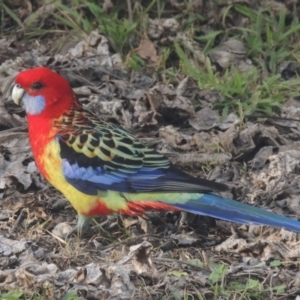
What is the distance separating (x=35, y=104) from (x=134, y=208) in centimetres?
86

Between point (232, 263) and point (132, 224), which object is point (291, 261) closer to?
point (232, 263)

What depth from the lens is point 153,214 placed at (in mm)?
5801

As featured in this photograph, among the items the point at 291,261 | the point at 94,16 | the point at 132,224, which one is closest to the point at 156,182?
the point at 132,224

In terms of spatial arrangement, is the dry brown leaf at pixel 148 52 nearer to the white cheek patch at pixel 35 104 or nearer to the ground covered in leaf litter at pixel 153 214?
the ground covered in leaf litter at pixel 153 214

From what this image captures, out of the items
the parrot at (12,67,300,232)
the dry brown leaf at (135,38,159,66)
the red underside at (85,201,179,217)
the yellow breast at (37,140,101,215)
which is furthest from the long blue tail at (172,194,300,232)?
the dry brown leaf at (135,38,159,66)

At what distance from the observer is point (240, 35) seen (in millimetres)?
7805

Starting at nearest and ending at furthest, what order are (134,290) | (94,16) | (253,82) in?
1. (134,290)
2. (253,82)
3. (94,16)

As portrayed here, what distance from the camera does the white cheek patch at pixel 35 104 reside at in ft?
18.6

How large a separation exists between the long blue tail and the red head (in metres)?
0.94

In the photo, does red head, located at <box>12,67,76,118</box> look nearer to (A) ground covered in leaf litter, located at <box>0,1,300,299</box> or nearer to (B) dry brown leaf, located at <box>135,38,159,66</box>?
(A) ground covered in leaf litter, located at <box>0,1,300,299</box>

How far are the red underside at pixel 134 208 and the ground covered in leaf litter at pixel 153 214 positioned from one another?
0.47 feet

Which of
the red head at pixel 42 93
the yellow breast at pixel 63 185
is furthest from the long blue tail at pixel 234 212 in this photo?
the red head at pixel 42 93

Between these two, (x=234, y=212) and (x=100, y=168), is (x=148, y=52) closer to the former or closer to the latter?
(x=100, y=168)

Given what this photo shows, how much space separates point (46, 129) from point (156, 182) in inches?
28.8
